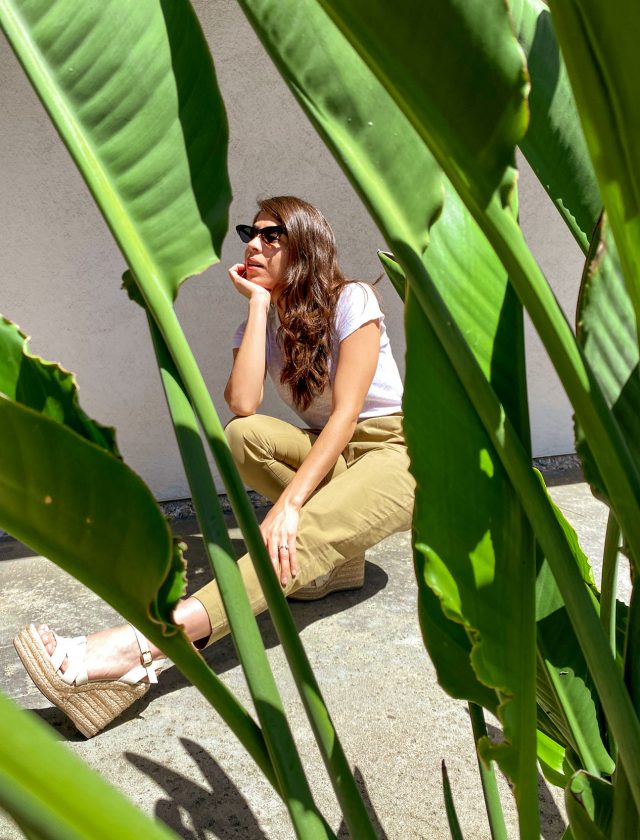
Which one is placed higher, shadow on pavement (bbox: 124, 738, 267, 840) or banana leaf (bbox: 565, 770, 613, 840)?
banana leaf (bbox: 565, 770, 613, 840)

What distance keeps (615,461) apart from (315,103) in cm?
27

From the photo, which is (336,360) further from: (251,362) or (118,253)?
(118,253)

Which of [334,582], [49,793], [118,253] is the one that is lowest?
[334,582]

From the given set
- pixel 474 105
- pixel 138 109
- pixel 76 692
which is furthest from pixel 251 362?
pixel 474 105

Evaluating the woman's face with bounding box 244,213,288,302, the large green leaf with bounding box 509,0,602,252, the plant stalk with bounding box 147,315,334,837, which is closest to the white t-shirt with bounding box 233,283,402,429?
the woman's face with bounding box 244,213,288,302

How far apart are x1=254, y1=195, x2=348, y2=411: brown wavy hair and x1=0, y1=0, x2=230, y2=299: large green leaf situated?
5.14ft

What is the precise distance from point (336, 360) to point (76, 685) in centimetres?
105

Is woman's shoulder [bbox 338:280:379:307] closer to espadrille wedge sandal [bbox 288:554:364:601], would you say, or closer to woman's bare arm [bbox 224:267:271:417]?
woman's bare arm [bbox 224:267:271:417]

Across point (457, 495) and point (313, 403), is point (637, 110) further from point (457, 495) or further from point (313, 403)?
point (313, 403)

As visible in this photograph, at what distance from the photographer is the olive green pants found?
1971mm

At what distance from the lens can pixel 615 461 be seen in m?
0.46

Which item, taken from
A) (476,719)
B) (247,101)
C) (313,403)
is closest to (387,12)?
(476,719)

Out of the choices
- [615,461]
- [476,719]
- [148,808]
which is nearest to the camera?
[615,461]

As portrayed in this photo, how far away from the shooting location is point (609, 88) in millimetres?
350
